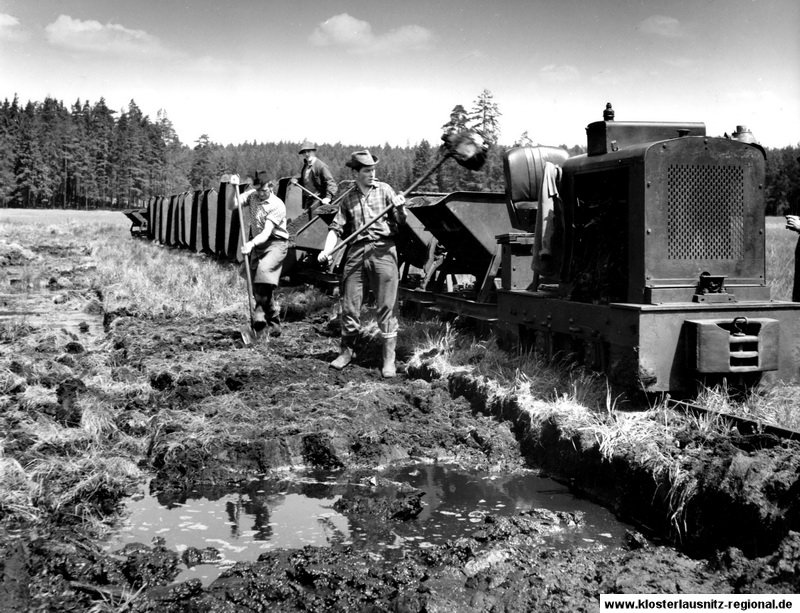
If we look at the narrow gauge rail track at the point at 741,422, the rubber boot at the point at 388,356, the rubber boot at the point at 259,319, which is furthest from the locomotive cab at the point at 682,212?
the rubber boot at the point at 259,319

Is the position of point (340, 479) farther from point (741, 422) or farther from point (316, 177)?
point (316, 177)

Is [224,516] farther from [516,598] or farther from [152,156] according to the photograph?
[152,156]

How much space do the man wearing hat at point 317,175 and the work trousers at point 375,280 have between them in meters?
5.58

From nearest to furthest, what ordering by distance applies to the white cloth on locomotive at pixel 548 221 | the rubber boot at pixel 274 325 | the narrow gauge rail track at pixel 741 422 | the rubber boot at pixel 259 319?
the narrow gauge rail track at pixel 741 422
the white cloth on locomotive at pixel 548 221
the rubber boot at pixel 259 319
the rubber boot at pixel 274 325

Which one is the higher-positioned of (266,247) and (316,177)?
(316,177)

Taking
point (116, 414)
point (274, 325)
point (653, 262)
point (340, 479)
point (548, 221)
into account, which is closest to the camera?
point (340, 479)

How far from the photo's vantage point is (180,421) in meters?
6.19

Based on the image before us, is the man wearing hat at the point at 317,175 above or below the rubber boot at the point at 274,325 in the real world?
above

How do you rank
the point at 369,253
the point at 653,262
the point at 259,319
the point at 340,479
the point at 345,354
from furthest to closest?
1. the point at 259,319
2. the point at 345,354
3. the point at 369,253
4. the point at 653,262
5. the point at 340,479

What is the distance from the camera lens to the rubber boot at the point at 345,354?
27.6 ft

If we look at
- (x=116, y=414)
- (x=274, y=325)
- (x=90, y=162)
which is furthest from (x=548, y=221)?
(x=90, y=162)

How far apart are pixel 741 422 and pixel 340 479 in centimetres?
252

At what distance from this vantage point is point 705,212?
5926 mm

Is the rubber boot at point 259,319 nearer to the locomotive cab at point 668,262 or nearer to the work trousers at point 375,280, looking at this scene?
the work trousers at point 375,280
